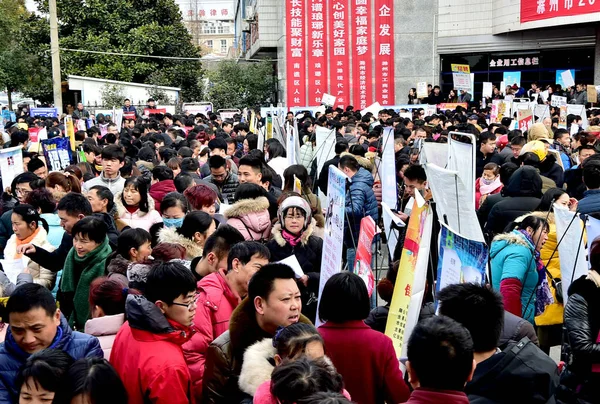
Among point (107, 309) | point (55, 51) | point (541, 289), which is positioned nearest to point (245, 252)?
point (107, 309)

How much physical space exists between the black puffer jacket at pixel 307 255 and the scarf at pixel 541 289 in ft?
4.71

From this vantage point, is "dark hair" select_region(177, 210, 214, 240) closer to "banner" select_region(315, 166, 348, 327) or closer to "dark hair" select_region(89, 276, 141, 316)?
"banner" select_region(315, 166, 348, 327)

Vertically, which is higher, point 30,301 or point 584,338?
point 30,301

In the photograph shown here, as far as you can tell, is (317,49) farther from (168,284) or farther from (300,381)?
(300,381)

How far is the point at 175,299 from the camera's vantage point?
150 inches

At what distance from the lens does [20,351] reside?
147 inches

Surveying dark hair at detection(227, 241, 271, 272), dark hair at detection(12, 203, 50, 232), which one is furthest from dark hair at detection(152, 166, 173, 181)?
dark hair at detection(227, 241, 271, 272)

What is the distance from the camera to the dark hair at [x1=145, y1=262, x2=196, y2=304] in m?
3.81

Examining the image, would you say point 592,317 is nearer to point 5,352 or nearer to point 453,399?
point 453,399

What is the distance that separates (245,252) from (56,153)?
7.87m

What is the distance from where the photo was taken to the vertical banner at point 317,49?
100ft

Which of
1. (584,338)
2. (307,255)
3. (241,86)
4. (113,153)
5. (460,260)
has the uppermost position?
(241,86)

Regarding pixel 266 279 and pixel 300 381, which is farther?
pixel 266 279

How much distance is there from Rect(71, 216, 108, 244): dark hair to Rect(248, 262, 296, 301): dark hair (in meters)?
1.83
